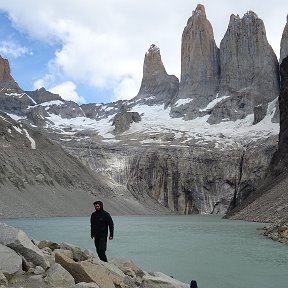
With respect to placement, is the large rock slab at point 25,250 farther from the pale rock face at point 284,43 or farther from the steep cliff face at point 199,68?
the steep cliff face at point 199,68

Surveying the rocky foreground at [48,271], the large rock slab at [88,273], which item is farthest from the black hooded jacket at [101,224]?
the large rock slab at [88,273]

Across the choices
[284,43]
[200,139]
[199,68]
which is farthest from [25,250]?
[199,68]

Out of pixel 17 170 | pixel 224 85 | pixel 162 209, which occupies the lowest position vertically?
pixel 162 209

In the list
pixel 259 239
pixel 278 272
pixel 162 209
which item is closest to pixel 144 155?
pixel 162 209

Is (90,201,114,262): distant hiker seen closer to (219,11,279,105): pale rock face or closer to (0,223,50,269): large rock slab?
(0,223,50,269): large rock slab

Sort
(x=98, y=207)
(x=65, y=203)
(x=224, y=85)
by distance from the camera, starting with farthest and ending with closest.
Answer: (x=224, y=85), (x=65, y=203), (x=98, y=207)

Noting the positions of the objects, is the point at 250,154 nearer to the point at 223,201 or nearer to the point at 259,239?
the point at 223,201

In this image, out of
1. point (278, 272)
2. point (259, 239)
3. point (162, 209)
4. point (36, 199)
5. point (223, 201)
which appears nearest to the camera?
point (278, 272)

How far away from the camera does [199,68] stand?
19288 cm

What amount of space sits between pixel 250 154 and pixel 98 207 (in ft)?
382

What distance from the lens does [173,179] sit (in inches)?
4978

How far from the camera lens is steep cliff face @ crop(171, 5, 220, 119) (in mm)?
191875

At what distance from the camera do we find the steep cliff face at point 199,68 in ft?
630

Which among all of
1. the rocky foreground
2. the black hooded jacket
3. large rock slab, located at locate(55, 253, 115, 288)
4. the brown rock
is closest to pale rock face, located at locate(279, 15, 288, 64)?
the brown rock
